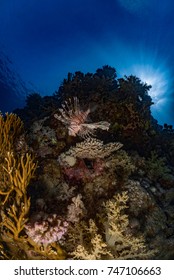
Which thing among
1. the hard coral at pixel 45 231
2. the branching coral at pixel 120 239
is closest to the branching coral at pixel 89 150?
the branching coral at pixel 120 239

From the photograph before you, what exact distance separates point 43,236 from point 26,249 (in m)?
0.56

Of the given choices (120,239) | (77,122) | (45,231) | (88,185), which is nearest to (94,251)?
(120,239)

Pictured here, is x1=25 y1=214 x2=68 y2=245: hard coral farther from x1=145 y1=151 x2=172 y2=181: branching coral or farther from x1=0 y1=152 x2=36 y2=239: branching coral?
x1=145 y1=151 x2=172 y2=181: branching coral

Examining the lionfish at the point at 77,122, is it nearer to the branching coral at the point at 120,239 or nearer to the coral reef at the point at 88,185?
the coral reef at the point at 88,185

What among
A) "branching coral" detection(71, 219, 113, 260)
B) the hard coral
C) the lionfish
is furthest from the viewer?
the lionfish

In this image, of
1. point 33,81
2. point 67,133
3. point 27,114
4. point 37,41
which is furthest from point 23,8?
point 67,133

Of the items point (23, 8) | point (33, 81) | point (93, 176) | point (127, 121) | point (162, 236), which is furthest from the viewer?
point (33, 81)

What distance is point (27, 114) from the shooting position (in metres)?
8.99

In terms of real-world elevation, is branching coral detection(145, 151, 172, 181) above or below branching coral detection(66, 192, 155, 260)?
above

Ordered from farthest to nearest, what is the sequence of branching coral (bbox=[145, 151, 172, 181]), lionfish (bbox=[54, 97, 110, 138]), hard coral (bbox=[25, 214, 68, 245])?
branching coral (bbox=[145, 151, 172, 181]), lionfish (bbox=[54, 97, 110, 138]), hard coral (bbox=[25, 214, 68, 245])

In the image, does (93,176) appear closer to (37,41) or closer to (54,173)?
(54,173)

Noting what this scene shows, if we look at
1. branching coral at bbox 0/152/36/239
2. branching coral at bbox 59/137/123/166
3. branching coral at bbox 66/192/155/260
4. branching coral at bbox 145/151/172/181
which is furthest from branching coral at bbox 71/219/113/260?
branching coral at bbox 145/151/172/181

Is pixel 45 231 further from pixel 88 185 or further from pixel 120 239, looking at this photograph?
pixel 88 185

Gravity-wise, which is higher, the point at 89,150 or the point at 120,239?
the point at 89,150
